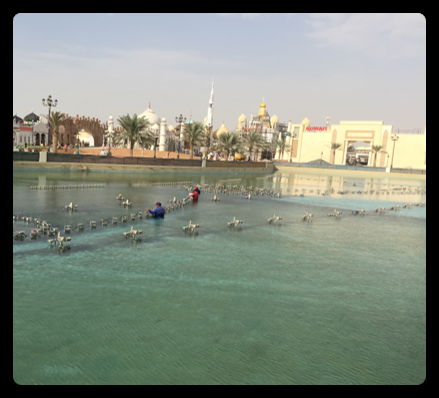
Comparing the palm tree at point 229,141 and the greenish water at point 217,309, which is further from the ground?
the palm tree at point 229,141

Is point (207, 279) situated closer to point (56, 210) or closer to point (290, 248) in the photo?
point (290, 248)

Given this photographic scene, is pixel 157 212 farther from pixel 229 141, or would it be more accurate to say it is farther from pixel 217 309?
pixel 229 141

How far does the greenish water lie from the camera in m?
6.68

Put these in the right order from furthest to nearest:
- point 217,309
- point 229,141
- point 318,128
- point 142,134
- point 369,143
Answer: point 318,128 < point 369,143 < point 229,141 < point 142,134 < point 217,309

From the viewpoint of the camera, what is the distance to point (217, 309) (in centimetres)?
901

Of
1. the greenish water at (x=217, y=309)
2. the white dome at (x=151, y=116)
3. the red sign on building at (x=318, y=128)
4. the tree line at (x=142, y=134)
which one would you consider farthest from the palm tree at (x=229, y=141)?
the greenish water at (x=217, y=309)

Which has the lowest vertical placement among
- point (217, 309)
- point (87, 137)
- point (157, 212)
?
point (217, 309)

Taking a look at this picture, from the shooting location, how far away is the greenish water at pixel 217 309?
6.68 metres

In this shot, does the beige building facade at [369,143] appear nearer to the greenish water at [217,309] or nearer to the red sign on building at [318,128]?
the red sign on building at [318,128]

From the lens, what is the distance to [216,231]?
17.4 metres

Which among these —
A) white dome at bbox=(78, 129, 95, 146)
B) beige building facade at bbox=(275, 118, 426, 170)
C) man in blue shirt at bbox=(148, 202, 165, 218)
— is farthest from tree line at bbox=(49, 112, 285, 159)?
man in blue shirt at bbox=(148, 202, 165, 218)

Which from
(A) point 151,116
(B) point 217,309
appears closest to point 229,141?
(A) point 151,116

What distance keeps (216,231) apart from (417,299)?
8.80 m
